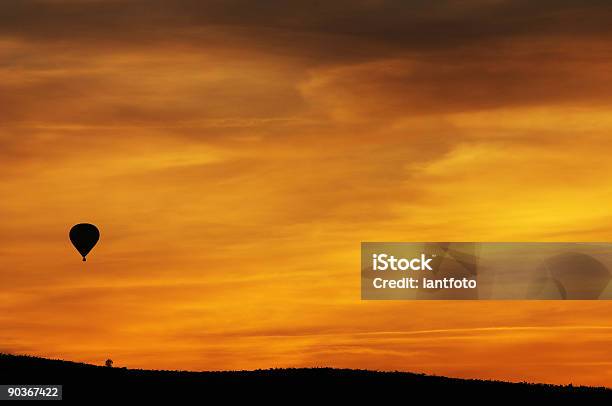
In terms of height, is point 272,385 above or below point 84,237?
below

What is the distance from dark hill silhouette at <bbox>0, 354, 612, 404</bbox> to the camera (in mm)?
59938

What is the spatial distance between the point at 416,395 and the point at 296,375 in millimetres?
6505

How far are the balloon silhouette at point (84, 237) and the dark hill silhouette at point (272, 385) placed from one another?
16.6m

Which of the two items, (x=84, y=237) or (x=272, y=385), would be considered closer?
(x=272, y=385)

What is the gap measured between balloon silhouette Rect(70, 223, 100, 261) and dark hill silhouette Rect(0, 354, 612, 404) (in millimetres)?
16596

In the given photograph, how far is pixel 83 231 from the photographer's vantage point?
271ft

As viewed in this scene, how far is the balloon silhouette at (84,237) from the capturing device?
82.2 metres

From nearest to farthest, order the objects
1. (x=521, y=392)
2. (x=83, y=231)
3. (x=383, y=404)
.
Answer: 1. (x=383, y=404)
2. (x=521, y=392)
3. (x=83, y=231)

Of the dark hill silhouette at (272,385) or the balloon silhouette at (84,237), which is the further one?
the balloon silhouette at (84,237)

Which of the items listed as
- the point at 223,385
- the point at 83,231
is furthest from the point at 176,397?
the point at 83,231

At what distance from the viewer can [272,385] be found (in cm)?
6197

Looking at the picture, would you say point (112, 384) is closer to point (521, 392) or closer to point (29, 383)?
point (29, 383)

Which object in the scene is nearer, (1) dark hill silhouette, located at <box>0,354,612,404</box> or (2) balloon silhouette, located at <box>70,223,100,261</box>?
(1) dark hill silhouette, located at <box>0,354,612,404</box>

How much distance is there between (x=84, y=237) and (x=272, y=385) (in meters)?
25.0
